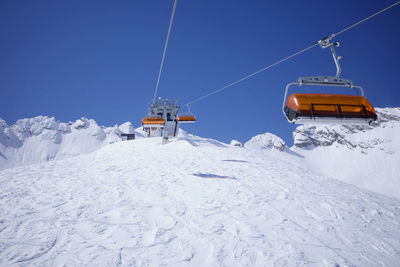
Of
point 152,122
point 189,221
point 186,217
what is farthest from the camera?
point 152,122

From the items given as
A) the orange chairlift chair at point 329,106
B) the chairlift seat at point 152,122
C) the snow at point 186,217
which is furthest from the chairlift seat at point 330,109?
the chairlift seat at point 152,122

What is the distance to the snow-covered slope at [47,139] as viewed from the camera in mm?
128625

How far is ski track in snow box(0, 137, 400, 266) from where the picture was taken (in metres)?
4.73

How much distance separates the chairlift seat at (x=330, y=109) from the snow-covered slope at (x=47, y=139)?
146602 millimetres

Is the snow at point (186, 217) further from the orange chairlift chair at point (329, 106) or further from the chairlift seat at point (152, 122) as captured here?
the chairlift seat at point (152, 122)

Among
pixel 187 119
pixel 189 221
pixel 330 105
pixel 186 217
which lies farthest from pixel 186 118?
pixel 330 105

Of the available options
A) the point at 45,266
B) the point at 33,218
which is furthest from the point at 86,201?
the point at 45,266

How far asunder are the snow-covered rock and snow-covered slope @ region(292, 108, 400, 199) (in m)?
164

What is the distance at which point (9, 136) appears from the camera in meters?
139

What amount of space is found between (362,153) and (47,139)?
737 feet

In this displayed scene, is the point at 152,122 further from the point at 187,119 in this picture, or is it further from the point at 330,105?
the point at 330,105

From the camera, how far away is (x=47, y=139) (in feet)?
462

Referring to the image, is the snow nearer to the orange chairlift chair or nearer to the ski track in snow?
the ski track in snow

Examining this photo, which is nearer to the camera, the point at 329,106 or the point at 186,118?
the point at 329,106
